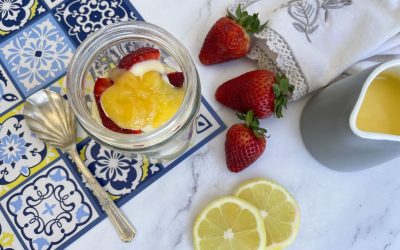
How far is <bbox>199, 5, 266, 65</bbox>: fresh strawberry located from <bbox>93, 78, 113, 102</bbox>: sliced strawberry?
15 centimetres

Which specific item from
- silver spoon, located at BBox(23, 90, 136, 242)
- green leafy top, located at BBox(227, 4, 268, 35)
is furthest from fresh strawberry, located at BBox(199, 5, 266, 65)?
silver spoon, located at BBox(23, 90, 136, 242)

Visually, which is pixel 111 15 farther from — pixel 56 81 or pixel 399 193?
pixel 399 193

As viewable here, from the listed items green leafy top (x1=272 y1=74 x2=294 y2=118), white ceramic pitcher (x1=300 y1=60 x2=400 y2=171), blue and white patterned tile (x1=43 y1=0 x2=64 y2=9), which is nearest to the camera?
white ceramic pitcher (x1=300 y1=60 x2=400 y2=171)

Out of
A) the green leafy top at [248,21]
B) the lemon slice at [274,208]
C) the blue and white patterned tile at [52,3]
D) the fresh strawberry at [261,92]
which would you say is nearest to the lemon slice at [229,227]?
the lemon slice at [274,208]

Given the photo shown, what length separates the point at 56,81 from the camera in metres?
0.72

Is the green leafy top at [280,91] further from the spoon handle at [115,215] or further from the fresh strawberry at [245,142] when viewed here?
the spoon handle at [115,215]

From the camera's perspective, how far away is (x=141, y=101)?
570 millimetres

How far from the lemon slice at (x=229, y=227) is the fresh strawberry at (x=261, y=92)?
0.40ft

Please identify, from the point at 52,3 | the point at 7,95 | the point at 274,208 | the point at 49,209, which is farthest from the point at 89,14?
the point at 274,208

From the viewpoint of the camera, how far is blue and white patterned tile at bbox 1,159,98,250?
0.68 meters

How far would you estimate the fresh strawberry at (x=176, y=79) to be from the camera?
1.99 ft

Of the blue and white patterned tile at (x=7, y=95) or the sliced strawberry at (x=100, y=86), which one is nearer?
the sliced strawberry at (x=100, y=86)

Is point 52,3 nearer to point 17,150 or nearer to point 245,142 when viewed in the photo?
point 17,150

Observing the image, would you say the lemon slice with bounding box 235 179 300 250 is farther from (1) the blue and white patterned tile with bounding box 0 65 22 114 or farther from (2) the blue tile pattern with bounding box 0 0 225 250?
(1) the blue and white patterned tile with bounding box 0 65 22 114
